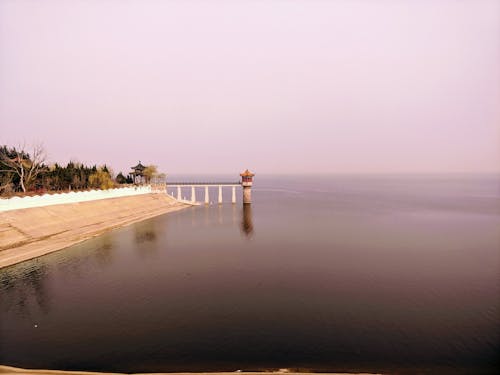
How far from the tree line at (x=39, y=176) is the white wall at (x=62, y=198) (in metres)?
3.11

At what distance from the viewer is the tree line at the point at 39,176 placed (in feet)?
196

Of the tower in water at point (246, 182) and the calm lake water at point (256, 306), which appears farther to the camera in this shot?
the tower in water at point (246, 182)

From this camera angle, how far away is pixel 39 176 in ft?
225

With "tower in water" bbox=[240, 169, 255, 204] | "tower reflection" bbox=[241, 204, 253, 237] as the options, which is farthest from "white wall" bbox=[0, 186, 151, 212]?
"tower reflection" bbox=[241, 204, 253, 237]

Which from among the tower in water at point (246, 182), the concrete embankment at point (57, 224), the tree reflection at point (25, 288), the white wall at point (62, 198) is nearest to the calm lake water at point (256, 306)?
the tree reflection at point (25, 288)

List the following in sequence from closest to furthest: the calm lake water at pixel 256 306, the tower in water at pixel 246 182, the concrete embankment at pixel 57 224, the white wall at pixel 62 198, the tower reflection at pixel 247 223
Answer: the calm lake water at pixel 256 306
the concrete embankment at pixel 57 224
the white wall at pixel 62 198
the tower reflection at pixel 247 223
the tower in water at pixel 246 182

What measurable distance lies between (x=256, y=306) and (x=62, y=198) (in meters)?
52.1

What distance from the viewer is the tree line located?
59781 mm

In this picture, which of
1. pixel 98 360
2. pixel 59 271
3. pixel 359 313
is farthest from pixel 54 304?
pixel 359 313

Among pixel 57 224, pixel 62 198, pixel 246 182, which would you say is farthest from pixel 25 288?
pixel 246 182

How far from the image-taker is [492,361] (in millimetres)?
16797

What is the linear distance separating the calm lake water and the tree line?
2854cm

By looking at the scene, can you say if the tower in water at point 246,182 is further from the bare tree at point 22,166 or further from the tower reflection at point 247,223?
the bare tree at point 22,166

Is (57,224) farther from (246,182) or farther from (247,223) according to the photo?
(246,182)
